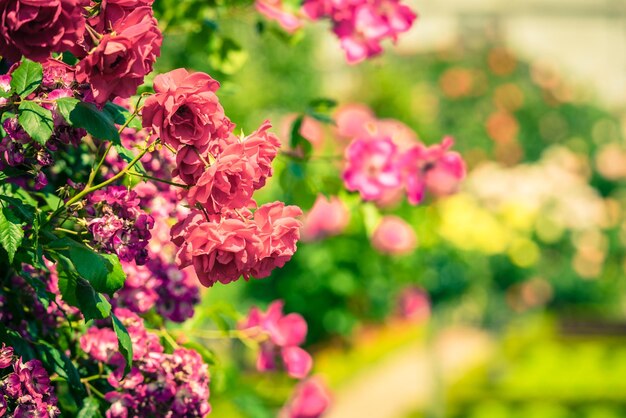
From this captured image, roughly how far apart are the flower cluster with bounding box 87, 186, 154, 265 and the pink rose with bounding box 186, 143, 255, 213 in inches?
4.0

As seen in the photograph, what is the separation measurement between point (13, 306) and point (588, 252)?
10.2 meters

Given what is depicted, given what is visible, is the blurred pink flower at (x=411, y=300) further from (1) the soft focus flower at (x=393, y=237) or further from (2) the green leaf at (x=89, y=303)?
(2) the green leaf at (x=89, y=303)

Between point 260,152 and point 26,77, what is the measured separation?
30 cm

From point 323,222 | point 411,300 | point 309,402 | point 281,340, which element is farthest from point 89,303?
point 411,300

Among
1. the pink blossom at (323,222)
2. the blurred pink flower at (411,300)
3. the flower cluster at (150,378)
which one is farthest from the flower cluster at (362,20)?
the blurred pink flower at (411,300)

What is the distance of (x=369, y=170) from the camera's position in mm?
2215

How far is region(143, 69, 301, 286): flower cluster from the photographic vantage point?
1.32 meters

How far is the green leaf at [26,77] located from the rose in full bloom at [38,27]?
82 mm

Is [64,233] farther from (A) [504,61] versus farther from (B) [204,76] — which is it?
(A) [504,61]

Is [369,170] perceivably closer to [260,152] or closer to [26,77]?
[260,152]

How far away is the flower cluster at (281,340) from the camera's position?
2.24m

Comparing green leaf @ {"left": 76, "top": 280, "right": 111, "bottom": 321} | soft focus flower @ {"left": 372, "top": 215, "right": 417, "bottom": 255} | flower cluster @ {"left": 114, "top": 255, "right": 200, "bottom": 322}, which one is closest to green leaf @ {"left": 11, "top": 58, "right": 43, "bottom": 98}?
green leaf @ {"left": 76, "top": 280, "right": 111, "bottom": 321}

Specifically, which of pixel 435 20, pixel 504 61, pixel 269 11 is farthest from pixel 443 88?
pixel 269 11

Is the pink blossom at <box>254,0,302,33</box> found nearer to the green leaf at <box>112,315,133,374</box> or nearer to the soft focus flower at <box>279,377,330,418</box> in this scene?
the soft focus flower at <box>279,377,330,418</box>
